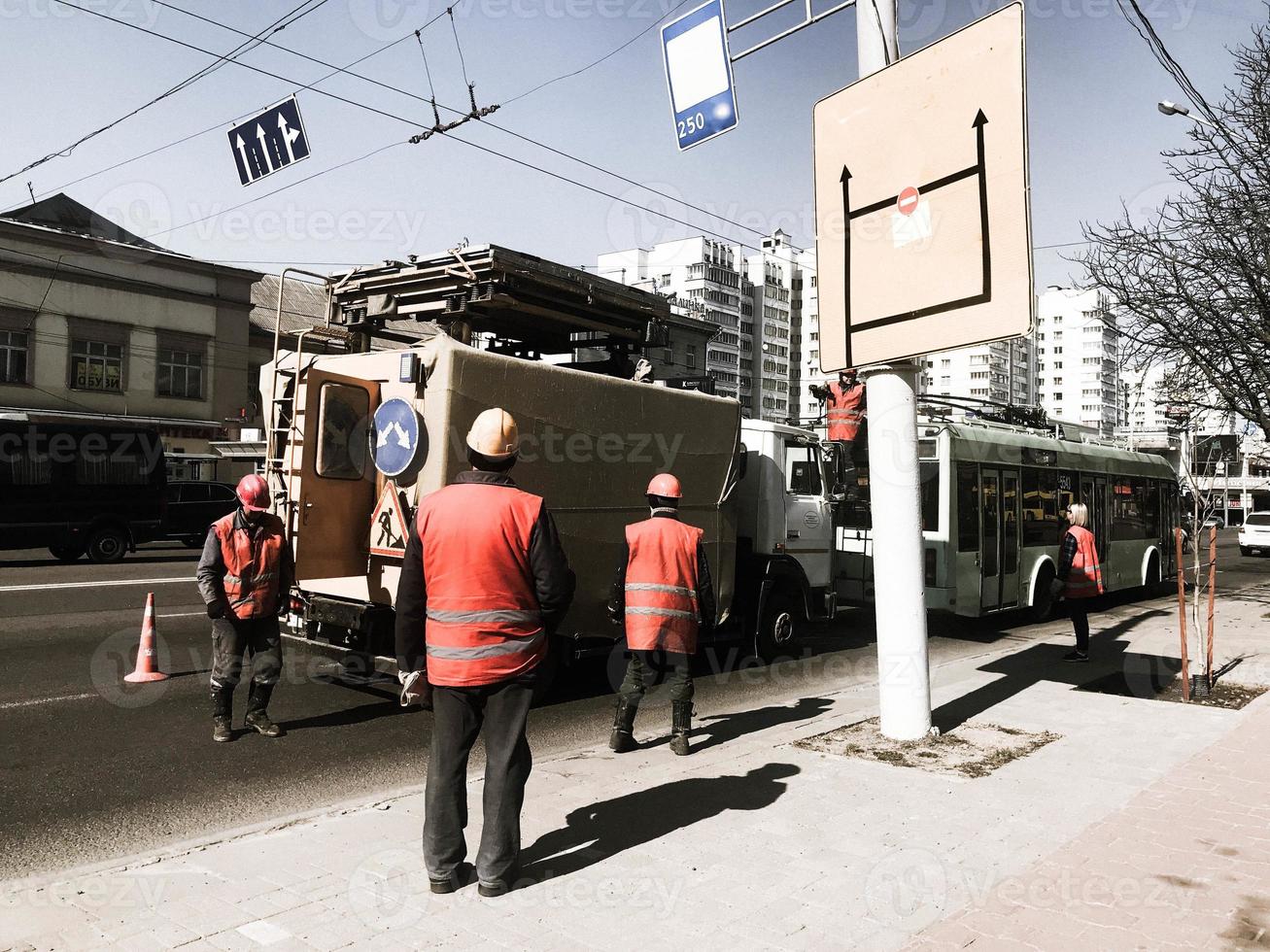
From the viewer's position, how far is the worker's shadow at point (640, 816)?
429 centimetres

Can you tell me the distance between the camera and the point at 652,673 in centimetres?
639

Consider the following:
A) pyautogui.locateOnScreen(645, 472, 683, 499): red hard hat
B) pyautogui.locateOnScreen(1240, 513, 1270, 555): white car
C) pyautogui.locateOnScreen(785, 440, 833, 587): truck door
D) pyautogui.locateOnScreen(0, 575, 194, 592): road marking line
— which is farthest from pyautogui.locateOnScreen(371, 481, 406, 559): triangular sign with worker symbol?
pyautogui.locateOnScreen(1240, 513, 1270, 555): white car

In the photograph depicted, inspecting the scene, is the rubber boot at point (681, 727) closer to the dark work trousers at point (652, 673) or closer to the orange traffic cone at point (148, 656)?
the dark work trousers at point (652, 673)

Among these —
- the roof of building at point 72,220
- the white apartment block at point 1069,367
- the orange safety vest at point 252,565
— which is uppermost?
the white apartment block at point 1069,367

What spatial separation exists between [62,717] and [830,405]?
8659 millimetres

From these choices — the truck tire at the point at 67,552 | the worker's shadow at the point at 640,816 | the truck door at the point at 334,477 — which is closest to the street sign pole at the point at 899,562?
the worker's shadow at the point at 640,816

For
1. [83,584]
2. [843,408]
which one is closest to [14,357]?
[83,584]

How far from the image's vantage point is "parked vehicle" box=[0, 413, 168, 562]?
18.5 meters

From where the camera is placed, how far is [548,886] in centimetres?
395

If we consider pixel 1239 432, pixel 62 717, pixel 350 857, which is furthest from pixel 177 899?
pixel 1239 432

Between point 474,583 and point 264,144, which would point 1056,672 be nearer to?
point 474,583

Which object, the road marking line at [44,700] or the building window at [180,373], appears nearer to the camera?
the road marking line at [44,700]

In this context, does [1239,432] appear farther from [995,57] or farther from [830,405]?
[995,57]

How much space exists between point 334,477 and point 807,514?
512cm
